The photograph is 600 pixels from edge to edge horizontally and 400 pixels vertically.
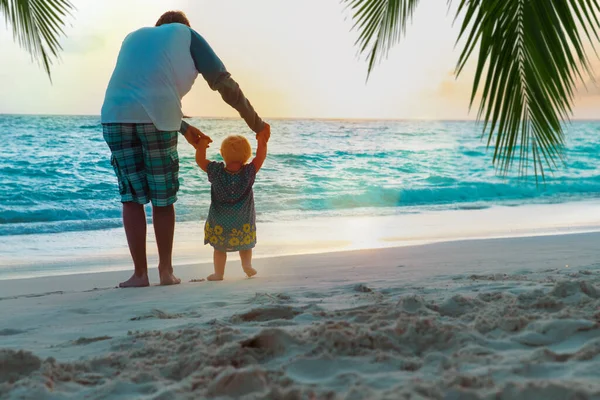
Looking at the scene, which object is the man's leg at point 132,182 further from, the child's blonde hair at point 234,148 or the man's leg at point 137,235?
the child's blonde hair at point 234,148

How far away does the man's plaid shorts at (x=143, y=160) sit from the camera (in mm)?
3441

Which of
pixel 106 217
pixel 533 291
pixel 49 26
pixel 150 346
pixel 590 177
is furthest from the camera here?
pixel 590 177

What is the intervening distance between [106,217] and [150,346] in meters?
7.03

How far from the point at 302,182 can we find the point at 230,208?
26.3 ft

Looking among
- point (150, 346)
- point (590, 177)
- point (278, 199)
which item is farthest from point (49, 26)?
point (590, 177)

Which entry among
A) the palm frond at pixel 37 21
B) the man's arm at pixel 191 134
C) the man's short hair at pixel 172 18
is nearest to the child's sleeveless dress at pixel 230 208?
the man's arm at pixel 191 134

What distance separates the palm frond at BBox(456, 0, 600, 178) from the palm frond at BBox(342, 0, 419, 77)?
4.41 ft

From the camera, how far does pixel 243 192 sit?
12.5 ft

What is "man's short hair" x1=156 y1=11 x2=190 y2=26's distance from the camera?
144 inches

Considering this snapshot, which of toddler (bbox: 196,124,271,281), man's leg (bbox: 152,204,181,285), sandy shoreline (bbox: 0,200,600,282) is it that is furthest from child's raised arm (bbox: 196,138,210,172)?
sandy shoreline (bbox: 0,200,600,282)

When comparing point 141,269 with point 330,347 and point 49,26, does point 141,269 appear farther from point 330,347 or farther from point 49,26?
point 330,347

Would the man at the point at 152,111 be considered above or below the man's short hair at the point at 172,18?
below

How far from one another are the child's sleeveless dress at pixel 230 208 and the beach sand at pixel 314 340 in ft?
1.20

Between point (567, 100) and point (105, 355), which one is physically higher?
point (567, 100)
